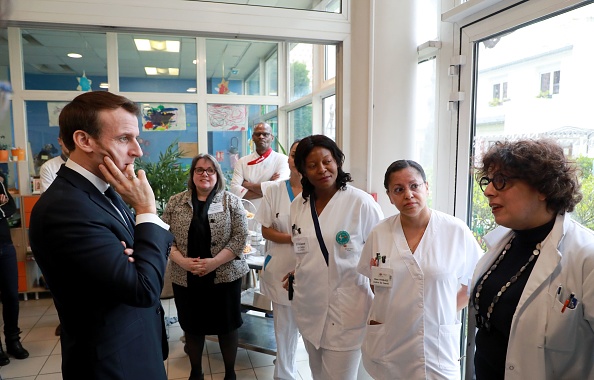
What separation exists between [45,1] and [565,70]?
103 inches

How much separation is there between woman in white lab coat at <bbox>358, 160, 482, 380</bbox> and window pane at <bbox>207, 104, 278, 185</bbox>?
4.26 metres

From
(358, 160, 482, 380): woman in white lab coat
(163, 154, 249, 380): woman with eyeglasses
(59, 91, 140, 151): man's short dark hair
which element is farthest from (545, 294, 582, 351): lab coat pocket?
(163, 154, 249, 380): woman with eyeglasses

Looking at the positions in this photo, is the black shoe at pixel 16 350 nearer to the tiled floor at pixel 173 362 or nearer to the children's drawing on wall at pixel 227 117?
the tiled floor at pixel 173 362

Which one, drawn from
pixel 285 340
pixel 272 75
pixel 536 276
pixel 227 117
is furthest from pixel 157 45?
pixel 536 276

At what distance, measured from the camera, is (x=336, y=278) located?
1.94m

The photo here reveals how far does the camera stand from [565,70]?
5.28 feet

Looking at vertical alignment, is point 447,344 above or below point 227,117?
below

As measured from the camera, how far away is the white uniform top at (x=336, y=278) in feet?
6.26

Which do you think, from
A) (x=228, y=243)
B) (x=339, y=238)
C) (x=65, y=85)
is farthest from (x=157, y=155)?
(x=339, y=238)

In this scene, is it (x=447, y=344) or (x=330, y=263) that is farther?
(x=330, y=263)

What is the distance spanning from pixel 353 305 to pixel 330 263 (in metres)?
0.23

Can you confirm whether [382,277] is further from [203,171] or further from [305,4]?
[305,4]

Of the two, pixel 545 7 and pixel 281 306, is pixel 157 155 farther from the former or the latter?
pixel 545 7

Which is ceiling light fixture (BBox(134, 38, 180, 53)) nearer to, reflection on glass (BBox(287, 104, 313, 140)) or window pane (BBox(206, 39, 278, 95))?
window pane (BBox(206, 39, 278, 95))
